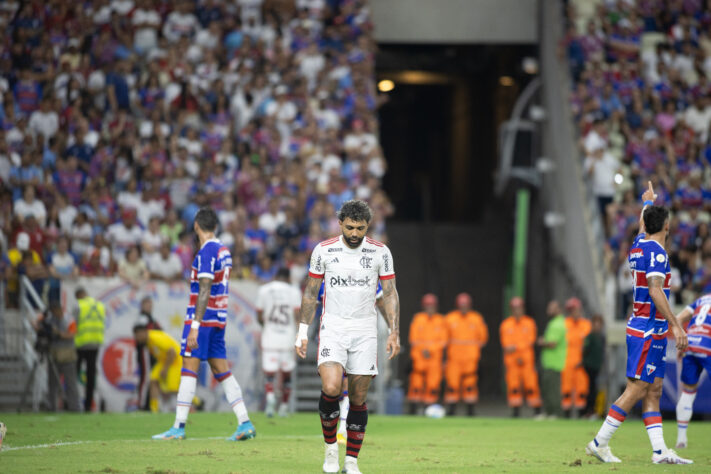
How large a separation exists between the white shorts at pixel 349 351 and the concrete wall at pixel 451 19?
2268 centimetres

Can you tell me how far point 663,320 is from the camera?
1112 cm

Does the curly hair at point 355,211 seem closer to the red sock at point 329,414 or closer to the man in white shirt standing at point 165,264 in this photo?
the red sock at point 329,414

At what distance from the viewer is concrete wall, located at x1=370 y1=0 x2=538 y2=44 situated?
31.5 metres

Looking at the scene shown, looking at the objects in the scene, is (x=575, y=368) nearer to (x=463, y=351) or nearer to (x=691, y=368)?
(x=463, y=351)

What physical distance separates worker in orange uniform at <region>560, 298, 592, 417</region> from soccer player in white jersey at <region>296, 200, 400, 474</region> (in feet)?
43.4

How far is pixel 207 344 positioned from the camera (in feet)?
41.5

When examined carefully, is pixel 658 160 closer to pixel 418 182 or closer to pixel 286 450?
pixel 418 182

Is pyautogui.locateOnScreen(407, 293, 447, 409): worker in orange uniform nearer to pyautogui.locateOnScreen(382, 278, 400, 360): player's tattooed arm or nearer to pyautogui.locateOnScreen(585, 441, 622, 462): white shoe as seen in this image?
pyautogui.locateOnScreen(585, 441, 622, 462): white shoe

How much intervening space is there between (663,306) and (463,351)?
12.6m

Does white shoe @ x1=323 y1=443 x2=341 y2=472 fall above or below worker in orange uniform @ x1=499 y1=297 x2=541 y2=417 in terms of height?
below

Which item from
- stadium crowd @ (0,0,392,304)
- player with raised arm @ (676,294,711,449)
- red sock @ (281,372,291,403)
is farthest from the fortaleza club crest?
stadium crowd @ (0,0,392,304)

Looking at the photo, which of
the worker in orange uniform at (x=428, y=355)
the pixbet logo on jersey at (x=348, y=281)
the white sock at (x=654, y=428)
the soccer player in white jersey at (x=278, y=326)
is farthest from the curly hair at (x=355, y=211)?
the worker in orange uniform at (x=428, y=355)

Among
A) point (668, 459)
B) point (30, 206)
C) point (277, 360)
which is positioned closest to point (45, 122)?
point (30, 206)

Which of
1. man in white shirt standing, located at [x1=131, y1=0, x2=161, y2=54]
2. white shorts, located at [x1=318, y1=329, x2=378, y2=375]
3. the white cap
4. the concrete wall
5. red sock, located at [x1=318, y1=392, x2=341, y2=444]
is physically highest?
the concrete wall
